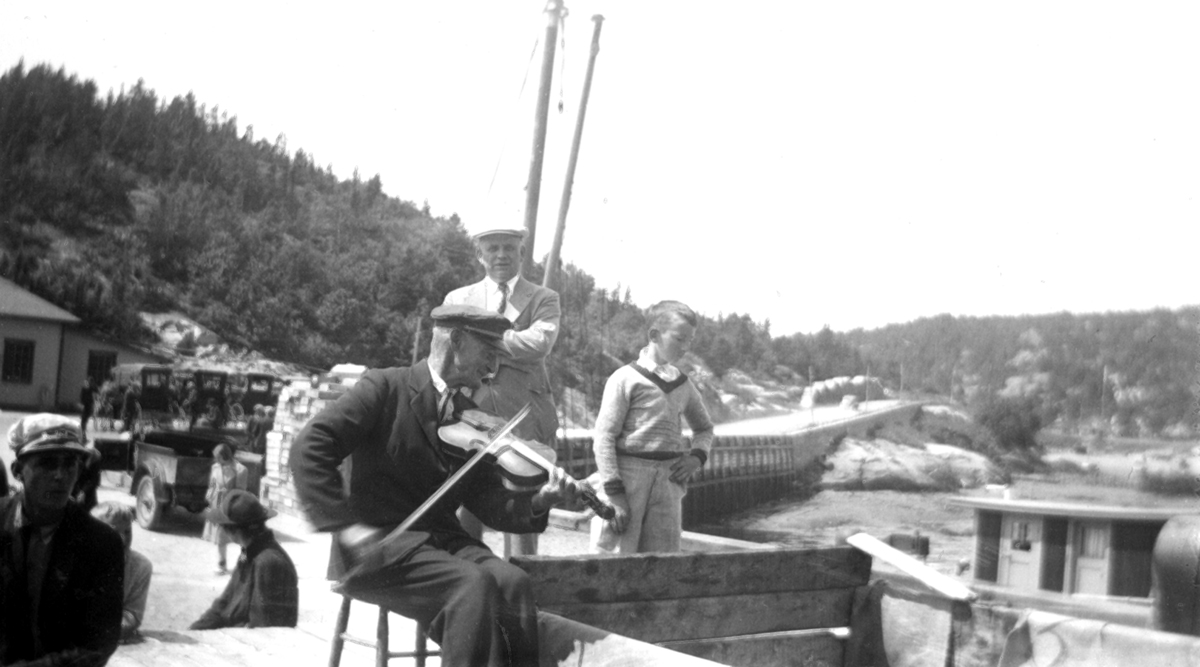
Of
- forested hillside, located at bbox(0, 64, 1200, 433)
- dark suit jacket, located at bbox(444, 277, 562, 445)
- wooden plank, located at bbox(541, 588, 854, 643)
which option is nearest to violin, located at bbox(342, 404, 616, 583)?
wooden plank, located at bbox(541, 588, 854, 643)

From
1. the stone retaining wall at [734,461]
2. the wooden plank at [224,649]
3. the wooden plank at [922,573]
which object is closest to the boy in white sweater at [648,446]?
the wooden plank at [224,649]

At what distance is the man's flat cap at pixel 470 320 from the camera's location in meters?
2.46

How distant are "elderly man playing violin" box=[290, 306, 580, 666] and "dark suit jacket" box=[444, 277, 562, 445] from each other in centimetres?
125

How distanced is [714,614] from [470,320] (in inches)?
38.0

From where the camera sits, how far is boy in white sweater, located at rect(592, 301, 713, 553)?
4035mm

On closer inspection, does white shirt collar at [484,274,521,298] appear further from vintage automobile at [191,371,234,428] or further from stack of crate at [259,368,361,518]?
vintage automobile at [191,371,234,428]

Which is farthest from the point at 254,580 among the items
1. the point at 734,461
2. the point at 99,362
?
the point at 734,461

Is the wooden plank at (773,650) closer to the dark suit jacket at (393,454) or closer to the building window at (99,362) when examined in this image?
the dark suit jacket at (393,454)

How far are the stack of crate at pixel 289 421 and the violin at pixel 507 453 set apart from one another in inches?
335

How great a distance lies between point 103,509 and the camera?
511 cm

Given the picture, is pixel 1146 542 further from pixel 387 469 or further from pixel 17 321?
pixel 17 321

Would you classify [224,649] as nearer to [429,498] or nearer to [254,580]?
[254,580]

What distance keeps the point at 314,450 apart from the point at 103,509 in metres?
3.37

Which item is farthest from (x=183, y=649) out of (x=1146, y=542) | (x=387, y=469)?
(x=1146, y=542)
